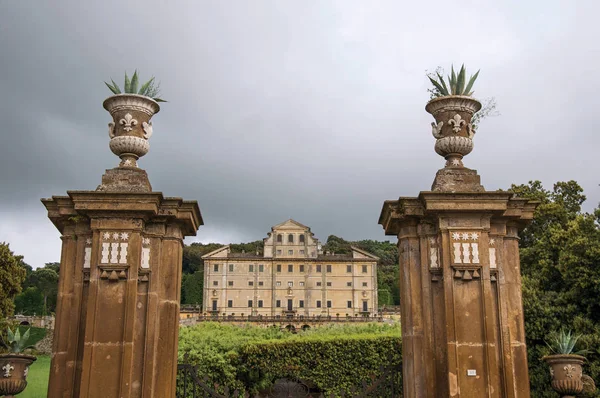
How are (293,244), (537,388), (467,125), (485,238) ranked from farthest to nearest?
1. (293,244)
2. (537,388)
3. (467,125)
4. (485,238)

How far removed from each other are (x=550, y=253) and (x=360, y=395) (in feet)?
63.7

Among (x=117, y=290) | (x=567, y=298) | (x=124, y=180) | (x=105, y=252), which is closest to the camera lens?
(x=117, y=290)

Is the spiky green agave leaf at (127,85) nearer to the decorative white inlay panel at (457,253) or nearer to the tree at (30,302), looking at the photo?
the decorative white inlay panel at (457,253)

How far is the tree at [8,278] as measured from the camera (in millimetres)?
36000

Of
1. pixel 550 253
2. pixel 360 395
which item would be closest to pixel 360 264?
pixel 550 253

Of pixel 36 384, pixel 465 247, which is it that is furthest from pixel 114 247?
pixel 36 384

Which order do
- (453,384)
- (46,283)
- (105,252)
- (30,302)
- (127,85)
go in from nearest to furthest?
(453,384) → (105,252) → (127,85) → (46,283) → (30,302)

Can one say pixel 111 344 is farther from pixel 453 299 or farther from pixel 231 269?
pixel 231 269

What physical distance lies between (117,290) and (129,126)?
2.58 metres

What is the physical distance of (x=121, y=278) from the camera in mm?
9312

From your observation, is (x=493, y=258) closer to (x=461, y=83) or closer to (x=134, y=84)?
(x=461, y=83)

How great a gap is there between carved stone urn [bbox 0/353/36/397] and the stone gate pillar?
5738mm

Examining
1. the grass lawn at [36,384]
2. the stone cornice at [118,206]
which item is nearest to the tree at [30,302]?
the grass lawn at [36,384]

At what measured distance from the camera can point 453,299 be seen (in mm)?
9250
